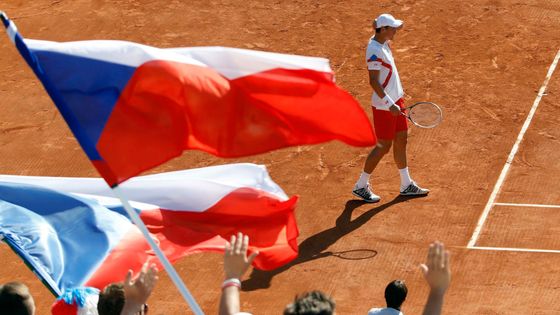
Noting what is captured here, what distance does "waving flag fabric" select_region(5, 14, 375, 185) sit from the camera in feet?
25.3

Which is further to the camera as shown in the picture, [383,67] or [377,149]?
[377,149]

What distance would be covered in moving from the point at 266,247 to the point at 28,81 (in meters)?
10.4

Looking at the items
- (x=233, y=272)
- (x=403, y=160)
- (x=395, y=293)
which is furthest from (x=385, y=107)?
(x=233, y=272)

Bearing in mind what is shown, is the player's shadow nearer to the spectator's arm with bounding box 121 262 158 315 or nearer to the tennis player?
the tennis player

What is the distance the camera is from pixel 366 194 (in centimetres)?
1356

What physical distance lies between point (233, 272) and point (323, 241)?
6.30 m

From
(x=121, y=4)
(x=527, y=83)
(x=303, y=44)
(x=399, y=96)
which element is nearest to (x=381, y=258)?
(x=399, y=96)

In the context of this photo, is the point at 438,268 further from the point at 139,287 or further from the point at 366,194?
the point at 366,194

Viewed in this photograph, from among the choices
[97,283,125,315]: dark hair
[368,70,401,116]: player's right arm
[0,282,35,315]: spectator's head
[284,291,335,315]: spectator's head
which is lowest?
[368,70,401,116]: player's right arm

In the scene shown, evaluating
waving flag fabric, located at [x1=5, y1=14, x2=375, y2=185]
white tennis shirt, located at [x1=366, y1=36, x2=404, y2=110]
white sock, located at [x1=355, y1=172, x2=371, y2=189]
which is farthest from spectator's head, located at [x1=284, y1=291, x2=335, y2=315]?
white sock, located at [x1=355, y1=172, x2=371, y2=189]

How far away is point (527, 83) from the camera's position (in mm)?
16062

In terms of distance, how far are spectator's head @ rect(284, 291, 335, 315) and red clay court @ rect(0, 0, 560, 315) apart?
590 centimetres

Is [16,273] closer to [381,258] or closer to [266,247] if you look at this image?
[381,258]

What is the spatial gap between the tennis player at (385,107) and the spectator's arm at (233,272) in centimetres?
660
